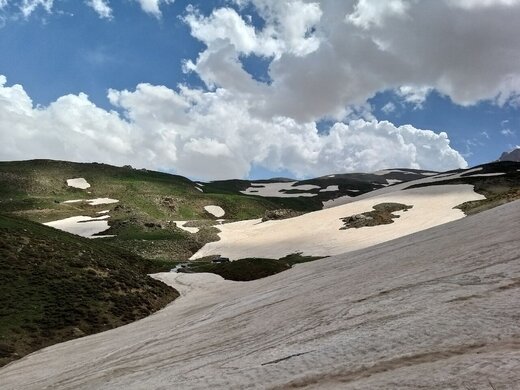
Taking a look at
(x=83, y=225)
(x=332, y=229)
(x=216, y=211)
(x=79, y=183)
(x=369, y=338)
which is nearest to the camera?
(x=369, y=338)

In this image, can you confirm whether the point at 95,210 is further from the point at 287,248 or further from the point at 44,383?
the point at 44,383

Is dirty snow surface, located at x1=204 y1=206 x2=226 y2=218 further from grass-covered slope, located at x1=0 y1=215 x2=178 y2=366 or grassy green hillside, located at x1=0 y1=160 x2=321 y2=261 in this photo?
grass-covered slope, located at x1=0 y1=215 x2=178 y2=366

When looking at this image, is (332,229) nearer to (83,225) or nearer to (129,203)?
(83,225)

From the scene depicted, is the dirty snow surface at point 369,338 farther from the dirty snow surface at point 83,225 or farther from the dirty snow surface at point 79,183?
the dirty snow surface at point 79,183

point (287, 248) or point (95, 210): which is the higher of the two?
point (95, 210)

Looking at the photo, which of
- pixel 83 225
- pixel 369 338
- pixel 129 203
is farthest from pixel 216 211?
pixel 369 338

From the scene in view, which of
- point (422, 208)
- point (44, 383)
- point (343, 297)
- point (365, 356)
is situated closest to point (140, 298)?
point (44, 383)

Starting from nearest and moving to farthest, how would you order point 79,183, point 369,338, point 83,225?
point 369,338
point 83,225
point 79,183

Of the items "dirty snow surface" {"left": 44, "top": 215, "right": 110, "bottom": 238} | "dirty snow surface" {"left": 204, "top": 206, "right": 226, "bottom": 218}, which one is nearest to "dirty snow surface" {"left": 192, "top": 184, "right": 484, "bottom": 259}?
"dirty snow surface" {"left": 44, "top": 215, "right": 110, "bottom": 238}
